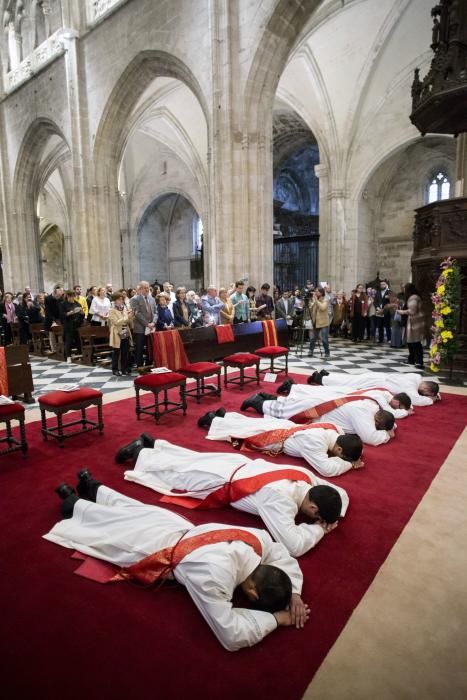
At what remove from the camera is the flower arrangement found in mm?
7281

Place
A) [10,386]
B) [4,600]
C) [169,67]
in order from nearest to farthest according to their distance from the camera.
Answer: [4,600]
[10,386]
[169,67]

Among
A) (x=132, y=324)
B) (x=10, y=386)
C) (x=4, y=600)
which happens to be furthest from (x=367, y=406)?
(x=132, y=324)

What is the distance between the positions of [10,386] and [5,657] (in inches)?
166

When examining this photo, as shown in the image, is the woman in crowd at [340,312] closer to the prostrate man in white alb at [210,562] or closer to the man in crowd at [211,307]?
the man in crowd at [211,307]

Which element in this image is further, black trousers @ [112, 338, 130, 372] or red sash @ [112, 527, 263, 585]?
black trousers @ [112, 338, 130, 372]

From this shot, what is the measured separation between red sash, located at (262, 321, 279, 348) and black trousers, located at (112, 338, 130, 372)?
9.33ft

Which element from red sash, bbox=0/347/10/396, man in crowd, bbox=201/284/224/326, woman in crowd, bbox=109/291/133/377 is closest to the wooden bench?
woman in crowd, bbox=109/291/133/377

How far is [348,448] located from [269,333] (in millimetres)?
5689

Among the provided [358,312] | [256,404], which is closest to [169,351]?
[256,404]

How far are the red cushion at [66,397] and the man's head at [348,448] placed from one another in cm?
257

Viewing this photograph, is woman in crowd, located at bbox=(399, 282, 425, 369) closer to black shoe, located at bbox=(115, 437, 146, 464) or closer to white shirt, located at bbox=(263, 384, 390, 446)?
white shirt, located at bbox=(263, 384, 390, 446)

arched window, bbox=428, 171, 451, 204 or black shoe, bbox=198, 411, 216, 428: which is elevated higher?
arched window, bbox=428, 171, 451, 204

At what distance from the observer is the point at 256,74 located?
1088 centimetres

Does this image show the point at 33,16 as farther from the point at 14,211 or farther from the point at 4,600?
the point at 4,600
